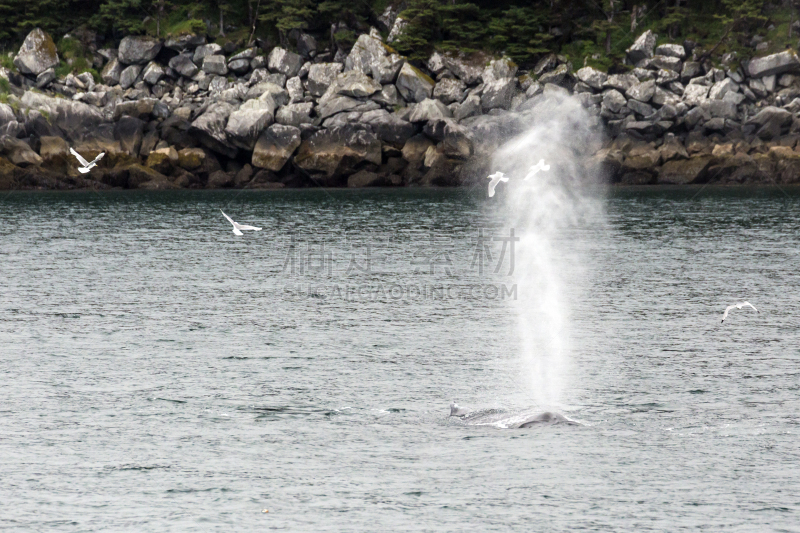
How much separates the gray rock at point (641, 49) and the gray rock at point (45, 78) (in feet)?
229

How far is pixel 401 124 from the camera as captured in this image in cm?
10788

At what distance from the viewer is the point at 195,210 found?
89438mm

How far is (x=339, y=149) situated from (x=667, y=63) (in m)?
38.9

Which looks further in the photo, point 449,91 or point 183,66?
point 183,66

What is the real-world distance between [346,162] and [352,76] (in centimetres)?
1110

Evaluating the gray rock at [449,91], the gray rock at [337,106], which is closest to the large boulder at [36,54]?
the gray rock at [337,106]

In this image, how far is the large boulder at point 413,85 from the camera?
112250 millimetres

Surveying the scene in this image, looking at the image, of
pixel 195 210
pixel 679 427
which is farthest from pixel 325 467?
pixel 195 210

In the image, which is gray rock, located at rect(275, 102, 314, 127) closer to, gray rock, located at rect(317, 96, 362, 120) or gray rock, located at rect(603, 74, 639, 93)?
gray rock, located at rect(317, 96, 362, 120)

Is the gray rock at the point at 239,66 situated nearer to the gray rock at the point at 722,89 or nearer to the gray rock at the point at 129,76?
the gray rock at the point at 129,76

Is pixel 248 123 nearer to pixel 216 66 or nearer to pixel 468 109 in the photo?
pixel 216 66

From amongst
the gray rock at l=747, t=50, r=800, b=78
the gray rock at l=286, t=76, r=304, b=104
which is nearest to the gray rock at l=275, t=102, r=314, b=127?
the gray rock at l=286, t=76, r=304, b=104

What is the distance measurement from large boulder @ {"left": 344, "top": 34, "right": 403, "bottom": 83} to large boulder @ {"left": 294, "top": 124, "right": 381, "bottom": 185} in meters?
9.21

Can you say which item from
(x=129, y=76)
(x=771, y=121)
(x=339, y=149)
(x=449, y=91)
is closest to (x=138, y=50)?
(x=129, y=76)
